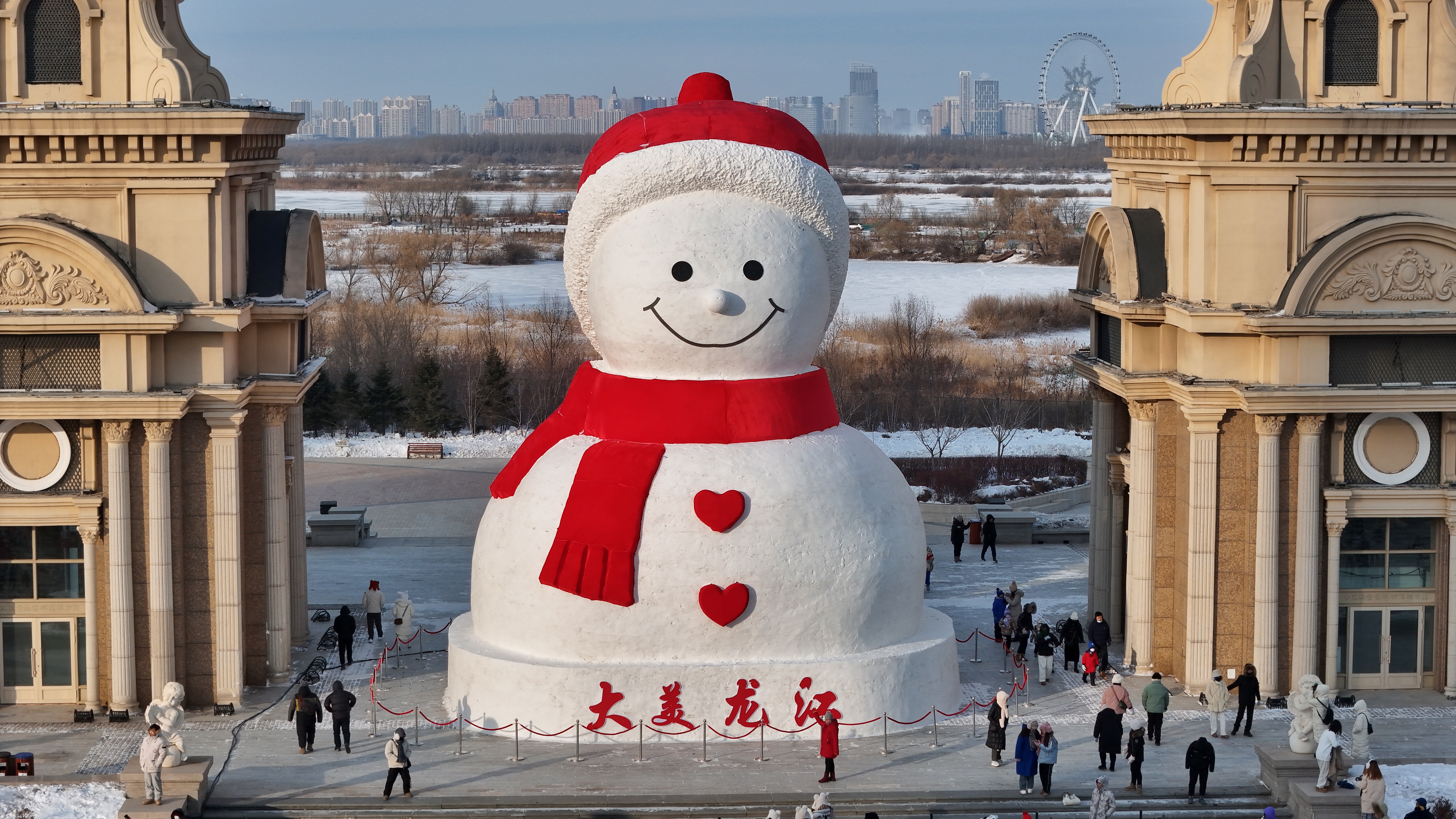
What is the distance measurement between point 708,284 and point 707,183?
148 centimetres

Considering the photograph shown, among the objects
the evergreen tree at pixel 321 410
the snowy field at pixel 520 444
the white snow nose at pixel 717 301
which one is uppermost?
the white snow nose at pixel 717 301

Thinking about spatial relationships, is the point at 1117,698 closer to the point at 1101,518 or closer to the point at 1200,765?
the point at 1200,765

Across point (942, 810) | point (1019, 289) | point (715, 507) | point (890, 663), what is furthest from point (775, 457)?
point (1019, 289)

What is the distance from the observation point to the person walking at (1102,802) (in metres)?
25.3

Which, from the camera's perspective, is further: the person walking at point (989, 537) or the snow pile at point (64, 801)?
the person walking at point (989, 537)

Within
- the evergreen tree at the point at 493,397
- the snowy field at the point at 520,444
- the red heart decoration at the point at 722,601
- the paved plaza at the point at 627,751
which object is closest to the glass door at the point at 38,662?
the paved plaza at the point at 627,751

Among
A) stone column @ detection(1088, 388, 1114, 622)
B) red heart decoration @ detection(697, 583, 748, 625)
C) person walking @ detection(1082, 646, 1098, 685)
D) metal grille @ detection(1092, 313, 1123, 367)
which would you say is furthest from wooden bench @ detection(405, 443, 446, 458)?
red heart decoration @ detection(697, 583, 748, 625)

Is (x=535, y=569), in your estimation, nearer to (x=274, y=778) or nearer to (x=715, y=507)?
(x=715, y=507)

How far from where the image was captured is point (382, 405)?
6347cm

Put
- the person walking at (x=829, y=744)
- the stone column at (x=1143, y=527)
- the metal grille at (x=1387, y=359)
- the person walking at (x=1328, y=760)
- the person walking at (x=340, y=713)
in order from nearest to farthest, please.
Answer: the person walking at (x=1328, y=760) → the person walking at (x=829, y=744) → the person walking at (x=340, y=713) → the metal grille at (x=1387, y=359) → the stone column at (x=1143, y=527)

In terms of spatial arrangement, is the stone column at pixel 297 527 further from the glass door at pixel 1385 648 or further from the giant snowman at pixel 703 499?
the glass door at pixel 1385 648

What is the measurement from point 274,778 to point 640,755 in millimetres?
5190

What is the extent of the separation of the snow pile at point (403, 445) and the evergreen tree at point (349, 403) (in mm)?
515

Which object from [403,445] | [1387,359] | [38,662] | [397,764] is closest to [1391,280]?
[1387,359]
